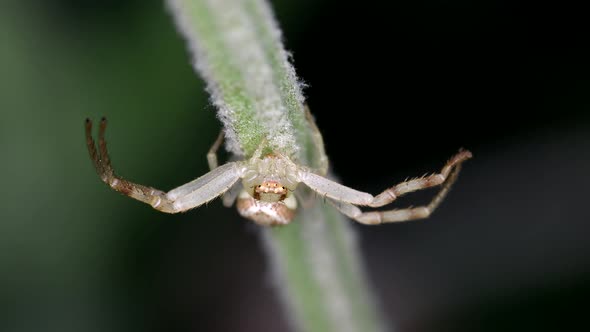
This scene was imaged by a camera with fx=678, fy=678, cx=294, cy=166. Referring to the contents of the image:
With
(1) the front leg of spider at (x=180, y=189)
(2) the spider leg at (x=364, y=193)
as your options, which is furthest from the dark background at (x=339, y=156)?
(2) the spider leg at (x=364, y=193)

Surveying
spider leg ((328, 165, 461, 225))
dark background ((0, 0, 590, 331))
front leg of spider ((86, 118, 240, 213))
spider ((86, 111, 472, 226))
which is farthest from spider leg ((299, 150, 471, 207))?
dark background ((0, 0, 590, 331))

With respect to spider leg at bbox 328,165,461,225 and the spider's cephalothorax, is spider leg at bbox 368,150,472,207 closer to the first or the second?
spider leg at bbox 328,165,461,225

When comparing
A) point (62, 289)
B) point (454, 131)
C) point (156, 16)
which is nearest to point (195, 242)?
point (62, 289)

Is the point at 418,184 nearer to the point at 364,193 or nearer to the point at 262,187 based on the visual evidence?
the point at 364,193

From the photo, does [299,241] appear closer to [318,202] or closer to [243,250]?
[318,202]

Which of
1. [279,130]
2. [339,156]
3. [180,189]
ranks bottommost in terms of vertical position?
[279,130]

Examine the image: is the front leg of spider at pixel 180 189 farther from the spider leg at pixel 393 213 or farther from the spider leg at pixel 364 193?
the spider leg at pixel 393 213

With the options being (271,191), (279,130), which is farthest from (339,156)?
(279,130)
